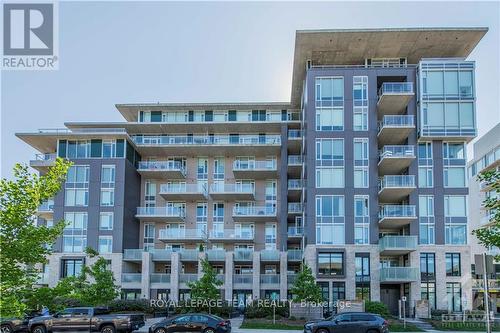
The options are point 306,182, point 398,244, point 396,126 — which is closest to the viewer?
point 398,244

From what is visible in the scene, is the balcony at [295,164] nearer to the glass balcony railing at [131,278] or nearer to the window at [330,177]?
the window at [330,177]

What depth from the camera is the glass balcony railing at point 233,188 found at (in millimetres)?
57250

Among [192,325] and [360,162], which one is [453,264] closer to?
[360,162]

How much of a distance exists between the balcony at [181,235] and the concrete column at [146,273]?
3174mm

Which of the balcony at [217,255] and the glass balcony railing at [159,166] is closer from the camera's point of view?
the balcony at [217,255]

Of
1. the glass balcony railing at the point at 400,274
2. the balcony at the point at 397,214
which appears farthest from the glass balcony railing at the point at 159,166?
the glass balcony railing at the point at 400,274

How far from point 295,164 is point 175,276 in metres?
16.3

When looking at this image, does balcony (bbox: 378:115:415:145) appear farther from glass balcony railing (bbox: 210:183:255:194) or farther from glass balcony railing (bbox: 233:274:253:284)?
glass balcony railing (bbox: 233:274:253:284)

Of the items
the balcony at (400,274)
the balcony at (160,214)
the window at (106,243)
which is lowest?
the balcony at (400,274)

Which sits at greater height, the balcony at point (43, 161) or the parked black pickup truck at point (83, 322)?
the balcony at point (43, 161)

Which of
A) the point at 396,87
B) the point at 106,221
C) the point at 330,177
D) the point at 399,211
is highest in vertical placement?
the point at 396,87

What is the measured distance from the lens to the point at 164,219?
58125 mm

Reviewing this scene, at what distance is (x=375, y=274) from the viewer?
45969 mm

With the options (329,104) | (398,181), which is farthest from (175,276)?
(398,181)
